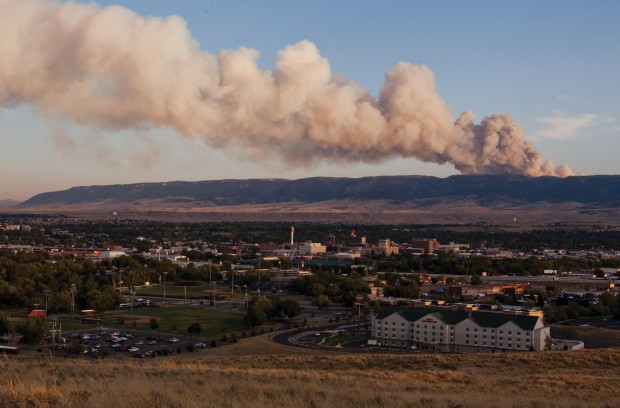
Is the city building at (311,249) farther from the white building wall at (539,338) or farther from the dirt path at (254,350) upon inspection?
the white building wall at (539,338)

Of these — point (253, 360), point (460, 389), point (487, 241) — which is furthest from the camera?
point (487, 241)

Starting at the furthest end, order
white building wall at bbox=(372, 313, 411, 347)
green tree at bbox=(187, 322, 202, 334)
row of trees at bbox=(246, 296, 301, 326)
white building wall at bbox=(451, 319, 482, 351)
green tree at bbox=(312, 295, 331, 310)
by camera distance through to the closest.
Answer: green tree at bbox=(312, 295, 331, 310)
row of trees at bbox=(246, 296, 301, 326)
green tree at bbox=(187, 322, 202, 334)
white building wall at bbox=(372, 313, 411, 347)
white building wall at bbox=(451, 319, 482, 351)

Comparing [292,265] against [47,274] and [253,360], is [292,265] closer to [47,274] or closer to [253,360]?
[47,274]

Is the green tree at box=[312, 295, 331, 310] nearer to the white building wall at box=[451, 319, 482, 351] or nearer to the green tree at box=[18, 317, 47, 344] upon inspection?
the white building wall at box=[451, 319, 482, 351]

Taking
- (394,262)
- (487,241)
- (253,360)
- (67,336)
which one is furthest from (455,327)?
(487,241)

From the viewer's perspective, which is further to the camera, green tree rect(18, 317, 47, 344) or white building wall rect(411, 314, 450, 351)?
white building wall rect(411, 314, 450, 351)

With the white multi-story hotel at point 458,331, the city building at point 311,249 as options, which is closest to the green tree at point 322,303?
the white multi-story hotel at point 458,331

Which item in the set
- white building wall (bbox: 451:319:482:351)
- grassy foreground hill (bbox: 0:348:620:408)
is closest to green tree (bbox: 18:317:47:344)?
grassy foreground hill (bbox: 0:348:620:408)
